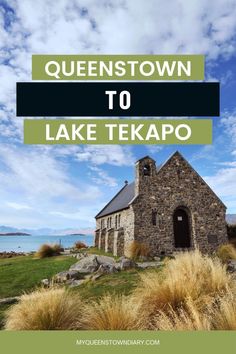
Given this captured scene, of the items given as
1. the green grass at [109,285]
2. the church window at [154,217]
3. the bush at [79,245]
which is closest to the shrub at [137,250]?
the church window at [154,217]

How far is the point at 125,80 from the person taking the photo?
32.4ft

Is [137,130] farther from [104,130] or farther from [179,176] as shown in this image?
[179,176]

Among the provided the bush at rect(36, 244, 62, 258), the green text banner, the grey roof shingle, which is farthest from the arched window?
the green text banner

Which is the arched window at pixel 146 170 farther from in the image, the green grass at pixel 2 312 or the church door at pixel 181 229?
the green grass at pixel 2 312

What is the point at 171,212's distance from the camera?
918 inches

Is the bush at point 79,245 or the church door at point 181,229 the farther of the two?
the bush at point 79,245

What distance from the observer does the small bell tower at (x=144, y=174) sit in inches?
907

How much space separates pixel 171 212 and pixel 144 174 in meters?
3.20

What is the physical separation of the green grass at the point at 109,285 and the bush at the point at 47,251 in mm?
12227

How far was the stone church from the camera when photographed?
22562mm

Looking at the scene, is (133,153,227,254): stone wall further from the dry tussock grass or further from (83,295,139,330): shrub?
(83,295,139,330): shrub

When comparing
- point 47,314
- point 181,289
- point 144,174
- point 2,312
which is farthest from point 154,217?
point 47,314

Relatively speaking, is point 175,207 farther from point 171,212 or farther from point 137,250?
point 137,250

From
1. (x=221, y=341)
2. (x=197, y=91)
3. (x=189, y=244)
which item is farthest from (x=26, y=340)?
(x=189, y=244)
